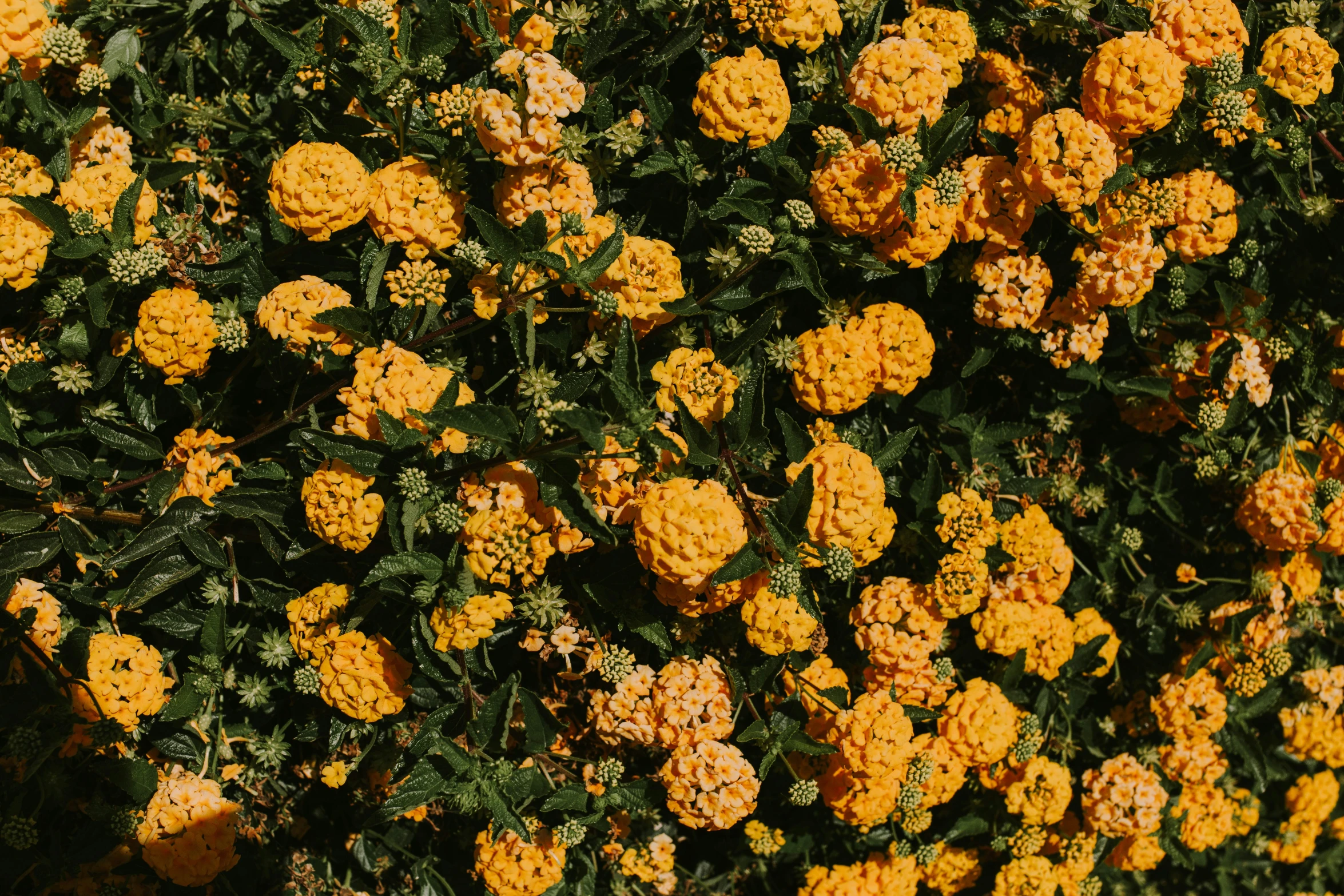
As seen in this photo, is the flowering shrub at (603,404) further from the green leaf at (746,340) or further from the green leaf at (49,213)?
the green leaf at (746,340)

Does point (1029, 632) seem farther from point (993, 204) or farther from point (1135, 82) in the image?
point (1135, 82)

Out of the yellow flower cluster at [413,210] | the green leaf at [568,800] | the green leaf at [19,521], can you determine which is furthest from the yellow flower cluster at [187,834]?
the yellow flower cluster at [413,210]

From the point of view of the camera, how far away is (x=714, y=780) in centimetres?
316

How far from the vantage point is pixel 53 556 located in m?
3.26

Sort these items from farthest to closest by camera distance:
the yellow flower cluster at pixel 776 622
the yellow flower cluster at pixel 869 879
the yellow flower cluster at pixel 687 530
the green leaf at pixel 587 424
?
the yellow flower cluster at pixel 869 879 < the yellow flower cluster at pixel 776 622 < the yellow flower cluster at pixel 687 530 < the green leaf at pixel 587 424

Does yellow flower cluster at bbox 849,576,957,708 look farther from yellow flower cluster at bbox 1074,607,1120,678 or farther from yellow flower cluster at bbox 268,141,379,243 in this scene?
yellow flower cluster at bbox 268,141,379,243

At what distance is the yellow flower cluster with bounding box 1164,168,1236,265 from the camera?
3.58m

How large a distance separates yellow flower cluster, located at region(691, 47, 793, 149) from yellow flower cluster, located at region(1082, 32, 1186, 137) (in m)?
1.14

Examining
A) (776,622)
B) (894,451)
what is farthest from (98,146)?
(894,451)

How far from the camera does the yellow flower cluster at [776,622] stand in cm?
309

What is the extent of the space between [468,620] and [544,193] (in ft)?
4.62

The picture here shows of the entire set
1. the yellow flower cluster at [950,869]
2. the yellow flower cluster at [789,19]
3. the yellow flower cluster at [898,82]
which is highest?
the yellow flower cluster at [789,19]

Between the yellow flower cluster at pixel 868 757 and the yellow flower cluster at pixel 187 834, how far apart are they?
7.12 ft

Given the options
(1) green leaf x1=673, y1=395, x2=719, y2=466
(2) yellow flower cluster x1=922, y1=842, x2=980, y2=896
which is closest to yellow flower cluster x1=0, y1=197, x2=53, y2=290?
(1) green leaf x1=673, y1=395, x2=719, y2=466
